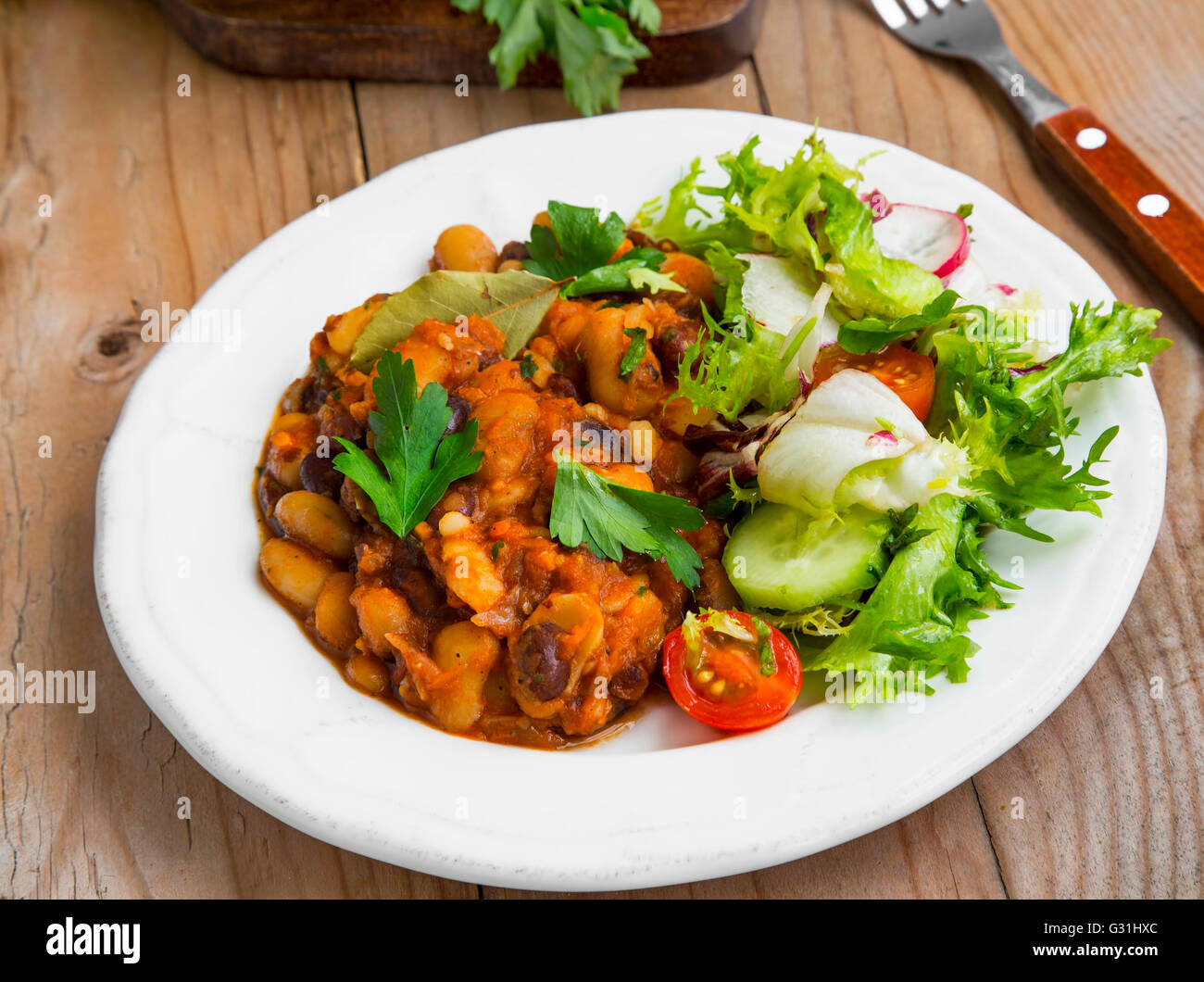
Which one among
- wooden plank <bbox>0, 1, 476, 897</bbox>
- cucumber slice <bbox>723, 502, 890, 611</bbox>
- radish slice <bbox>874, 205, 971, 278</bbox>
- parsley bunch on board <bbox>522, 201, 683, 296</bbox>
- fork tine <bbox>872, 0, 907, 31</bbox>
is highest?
fork tine <bbox>872, 0, 907, 31</bbox>

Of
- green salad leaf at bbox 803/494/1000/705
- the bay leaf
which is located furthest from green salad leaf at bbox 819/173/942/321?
the bay leaf

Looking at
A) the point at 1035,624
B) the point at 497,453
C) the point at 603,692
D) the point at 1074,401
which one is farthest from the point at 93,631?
the point at 1074,401

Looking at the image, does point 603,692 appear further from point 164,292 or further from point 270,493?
point 164,292

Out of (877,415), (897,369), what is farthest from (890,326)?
(877,415)

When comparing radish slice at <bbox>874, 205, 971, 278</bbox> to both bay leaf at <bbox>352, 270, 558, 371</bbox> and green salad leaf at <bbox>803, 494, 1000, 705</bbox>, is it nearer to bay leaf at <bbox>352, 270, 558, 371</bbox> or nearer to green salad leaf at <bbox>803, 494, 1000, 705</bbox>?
green salad leaf at <bbox>803, 494, 1000, 705</bbox>

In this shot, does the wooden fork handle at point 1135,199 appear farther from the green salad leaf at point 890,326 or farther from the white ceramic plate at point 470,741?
the green salad leaf at point 890,326

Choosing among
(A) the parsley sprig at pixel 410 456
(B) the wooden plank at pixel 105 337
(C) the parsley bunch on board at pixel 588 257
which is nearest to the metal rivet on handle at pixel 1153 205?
(C) the parsley bunch on board at pixel 588 257
